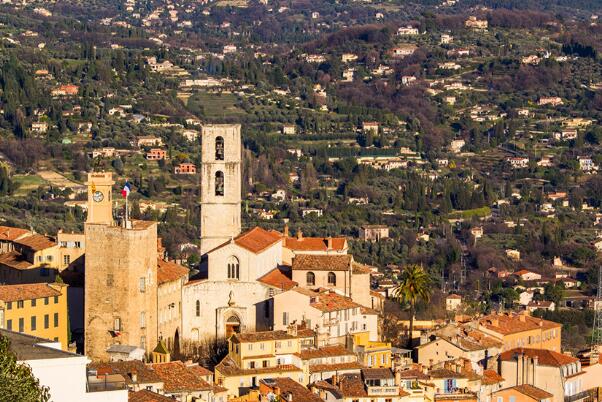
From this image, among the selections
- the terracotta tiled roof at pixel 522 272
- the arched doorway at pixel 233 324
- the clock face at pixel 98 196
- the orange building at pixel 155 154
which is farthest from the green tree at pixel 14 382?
the orange building at pixel 155 154

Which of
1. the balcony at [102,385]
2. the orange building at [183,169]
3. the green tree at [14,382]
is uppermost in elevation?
the green tree at [14,382]

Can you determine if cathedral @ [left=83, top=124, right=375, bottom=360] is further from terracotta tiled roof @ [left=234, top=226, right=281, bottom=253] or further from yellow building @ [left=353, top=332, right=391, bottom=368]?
yellow building @ [left=353, top=332, right=391, bottom=368]

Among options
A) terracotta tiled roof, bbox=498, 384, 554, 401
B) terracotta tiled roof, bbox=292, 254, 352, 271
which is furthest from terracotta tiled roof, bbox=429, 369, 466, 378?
terracotta tiled roof, bbox=292, 254, 352, 271

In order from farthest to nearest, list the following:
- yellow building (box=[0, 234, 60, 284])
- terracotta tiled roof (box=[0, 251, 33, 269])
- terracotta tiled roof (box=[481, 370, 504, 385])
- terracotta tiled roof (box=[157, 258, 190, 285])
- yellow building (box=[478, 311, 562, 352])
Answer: terracotta tiled roof (box=[0, 251, 33, 269]), yellow building (box=[0, 234, 60, 284]), yellow building (box=[478, 311, 562, 352]), terracotta tiled roof (box=[157, 258, 190, 285]), terracotta tiled roof (box=[481, 370, 504, 385])

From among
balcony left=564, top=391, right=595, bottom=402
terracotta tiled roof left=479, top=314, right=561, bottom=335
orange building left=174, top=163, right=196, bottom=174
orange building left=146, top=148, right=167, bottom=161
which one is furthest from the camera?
orange building left=146, top=148, right=167, bottom=161

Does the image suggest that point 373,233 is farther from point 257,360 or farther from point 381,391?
point 381,391

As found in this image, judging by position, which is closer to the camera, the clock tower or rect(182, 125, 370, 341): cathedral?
the clock tower

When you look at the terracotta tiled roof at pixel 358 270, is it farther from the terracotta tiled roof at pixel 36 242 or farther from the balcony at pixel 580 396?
the terracotta tiled roof at pixel 36 242
